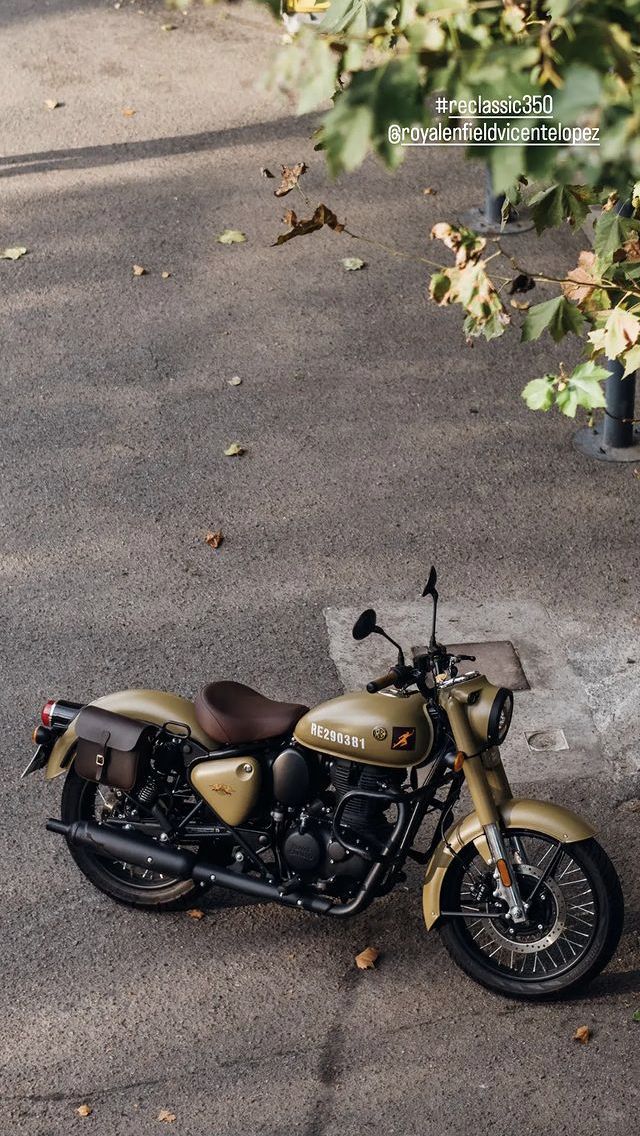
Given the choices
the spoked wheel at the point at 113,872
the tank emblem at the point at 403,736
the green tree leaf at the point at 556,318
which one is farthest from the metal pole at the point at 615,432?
the spoked wheel at the point at 113,872

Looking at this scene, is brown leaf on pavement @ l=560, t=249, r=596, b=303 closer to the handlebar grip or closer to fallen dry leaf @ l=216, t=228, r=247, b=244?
the handlebar grip

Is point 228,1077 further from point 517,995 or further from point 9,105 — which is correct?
point 9,105

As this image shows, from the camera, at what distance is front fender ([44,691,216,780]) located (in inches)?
194

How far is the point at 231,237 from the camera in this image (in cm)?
984

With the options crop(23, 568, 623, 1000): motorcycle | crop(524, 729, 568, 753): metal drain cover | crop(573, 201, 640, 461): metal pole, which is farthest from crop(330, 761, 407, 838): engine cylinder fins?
crop(573, 201, 640, 461): metal pole

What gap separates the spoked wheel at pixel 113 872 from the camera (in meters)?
5.15

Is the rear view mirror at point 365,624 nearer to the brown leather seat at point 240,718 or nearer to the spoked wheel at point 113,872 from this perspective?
the brown leather seat at point 240,718

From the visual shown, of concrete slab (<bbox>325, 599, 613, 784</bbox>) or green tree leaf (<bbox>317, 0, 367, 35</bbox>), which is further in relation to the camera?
concrete slab (<bbox>325, 599, 613, 784</bbox>)

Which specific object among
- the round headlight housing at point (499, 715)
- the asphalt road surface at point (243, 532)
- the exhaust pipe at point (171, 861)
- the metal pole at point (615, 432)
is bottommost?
the asphalt road surface at point (243, 532)

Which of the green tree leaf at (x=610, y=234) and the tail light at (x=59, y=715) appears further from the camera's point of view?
the tail light at (x=59, y=715)

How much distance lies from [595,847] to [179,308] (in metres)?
5.58

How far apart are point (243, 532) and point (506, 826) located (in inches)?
118

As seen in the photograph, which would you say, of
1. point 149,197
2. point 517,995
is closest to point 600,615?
point 517,995

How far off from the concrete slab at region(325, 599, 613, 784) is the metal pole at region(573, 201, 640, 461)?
1.43 meters
